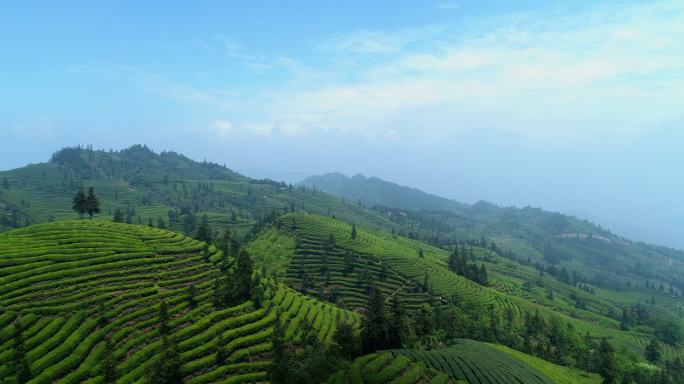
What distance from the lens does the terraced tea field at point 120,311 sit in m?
52.8

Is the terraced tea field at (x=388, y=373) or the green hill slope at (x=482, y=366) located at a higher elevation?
the terraced tea field at (x=388, y=373)

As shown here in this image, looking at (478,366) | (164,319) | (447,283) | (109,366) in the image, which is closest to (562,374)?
(478,366)

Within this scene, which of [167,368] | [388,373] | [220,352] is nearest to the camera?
[167,368]

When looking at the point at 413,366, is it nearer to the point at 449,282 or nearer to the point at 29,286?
the point at 29,286

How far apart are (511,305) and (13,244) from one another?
465 ft

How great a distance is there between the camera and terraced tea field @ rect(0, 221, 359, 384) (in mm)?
52844

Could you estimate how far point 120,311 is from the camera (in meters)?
61.9

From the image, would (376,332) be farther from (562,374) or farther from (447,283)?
(447,283)

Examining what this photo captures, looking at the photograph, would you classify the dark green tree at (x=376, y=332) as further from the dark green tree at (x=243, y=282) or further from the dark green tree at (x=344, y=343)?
the dark green tree at (x=243, y=282)

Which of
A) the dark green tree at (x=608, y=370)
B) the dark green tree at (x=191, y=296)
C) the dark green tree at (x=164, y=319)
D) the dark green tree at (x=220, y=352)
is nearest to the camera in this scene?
the dark green tree at (x=220, y=352)

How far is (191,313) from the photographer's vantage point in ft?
216

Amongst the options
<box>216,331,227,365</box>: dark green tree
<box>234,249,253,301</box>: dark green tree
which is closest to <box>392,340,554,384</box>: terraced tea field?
<box>216,331,227,365</box>: dark green tree

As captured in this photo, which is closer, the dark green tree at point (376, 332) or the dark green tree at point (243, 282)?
the dark green tree at point (376, 332)

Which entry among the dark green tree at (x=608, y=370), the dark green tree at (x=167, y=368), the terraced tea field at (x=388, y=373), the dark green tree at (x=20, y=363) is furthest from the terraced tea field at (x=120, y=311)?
the dark green tree at (x=608, y=370)
